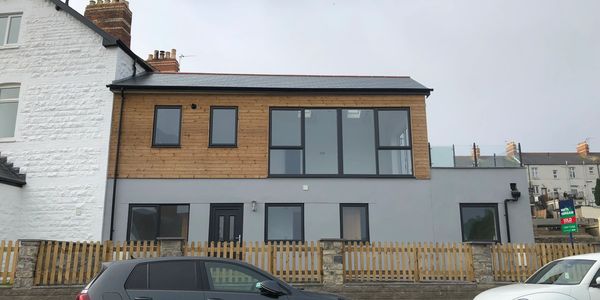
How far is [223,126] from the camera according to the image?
15.5 meters

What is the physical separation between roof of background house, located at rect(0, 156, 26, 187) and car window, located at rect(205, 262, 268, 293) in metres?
10.3

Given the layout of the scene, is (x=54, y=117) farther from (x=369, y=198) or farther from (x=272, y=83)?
(x=369, y=198)

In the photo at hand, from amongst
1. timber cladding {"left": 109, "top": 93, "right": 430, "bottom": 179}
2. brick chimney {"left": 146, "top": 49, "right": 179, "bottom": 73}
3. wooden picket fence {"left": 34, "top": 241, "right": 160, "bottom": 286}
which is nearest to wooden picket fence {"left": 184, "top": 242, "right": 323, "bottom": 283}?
wooden picket fence {"left": 34, "top": 241, "right": 160, "bottom": 286}

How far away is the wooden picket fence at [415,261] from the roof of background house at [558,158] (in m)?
73.1

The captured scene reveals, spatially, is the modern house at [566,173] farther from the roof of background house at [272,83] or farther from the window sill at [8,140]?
the window sill at [8,140]

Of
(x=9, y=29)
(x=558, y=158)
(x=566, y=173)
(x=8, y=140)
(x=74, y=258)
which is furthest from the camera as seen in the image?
(x=558, y=158)

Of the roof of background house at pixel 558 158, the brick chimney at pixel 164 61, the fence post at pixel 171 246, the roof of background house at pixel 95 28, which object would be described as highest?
the roof of background house at pixel 558 158

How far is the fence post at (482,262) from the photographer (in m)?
11.9

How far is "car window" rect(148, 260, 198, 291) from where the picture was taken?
655 centimetres

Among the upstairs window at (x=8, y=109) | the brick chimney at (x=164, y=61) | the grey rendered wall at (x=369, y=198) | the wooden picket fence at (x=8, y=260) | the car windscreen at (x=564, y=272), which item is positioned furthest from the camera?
the brick chimney at (x=164, y=61)

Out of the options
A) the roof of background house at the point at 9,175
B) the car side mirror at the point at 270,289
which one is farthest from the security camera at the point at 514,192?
the roof of background house at the point at 9,175

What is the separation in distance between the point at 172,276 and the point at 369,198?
911 cm

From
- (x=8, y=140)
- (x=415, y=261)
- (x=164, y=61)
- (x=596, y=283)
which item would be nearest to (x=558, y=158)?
(x=164, y=61)

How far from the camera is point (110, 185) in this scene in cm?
1481
